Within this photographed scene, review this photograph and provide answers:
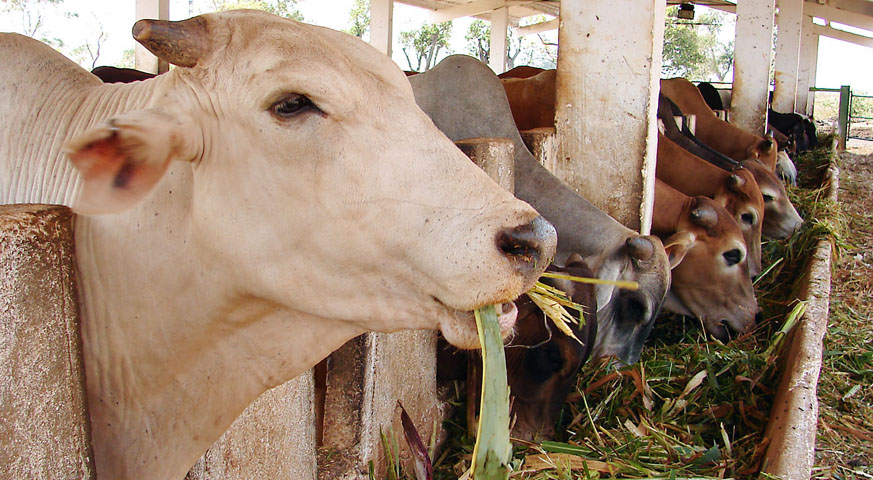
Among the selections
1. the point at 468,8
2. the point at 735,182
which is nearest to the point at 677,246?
the point at 735,182

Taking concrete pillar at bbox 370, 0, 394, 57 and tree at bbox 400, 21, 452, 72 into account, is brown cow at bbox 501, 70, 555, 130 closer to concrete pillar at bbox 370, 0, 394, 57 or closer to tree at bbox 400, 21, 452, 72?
concrete pillar at bbox 370, 0, 394, 57

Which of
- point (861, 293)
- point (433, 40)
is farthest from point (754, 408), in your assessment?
point (433, 40)

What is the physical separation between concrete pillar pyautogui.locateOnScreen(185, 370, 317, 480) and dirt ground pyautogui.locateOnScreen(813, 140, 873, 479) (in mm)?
2263

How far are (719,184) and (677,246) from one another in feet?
6.62

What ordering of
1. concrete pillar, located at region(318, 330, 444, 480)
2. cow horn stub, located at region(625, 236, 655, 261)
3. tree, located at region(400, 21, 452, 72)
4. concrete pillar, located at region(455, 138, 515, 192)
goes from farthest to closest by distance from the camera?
tree, located at region(400, 21, 452, 72) → cow horn stub, located at region(625, 236, 655, 261) → concrete pillar, located at region(455, 138, 515, 192) → concrete pillar, located at region(318, 330, 444, 480)

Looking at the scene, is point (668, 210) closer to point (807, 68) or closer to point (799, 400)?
point (799, 400)

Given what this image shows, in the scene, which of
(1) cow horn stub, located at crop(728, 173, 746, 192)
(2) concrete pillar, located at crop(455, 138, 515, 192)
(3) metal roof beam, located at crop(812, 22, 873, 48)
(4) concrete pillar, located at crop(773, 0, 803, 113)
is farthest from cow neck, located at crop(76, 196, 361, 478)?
(3) metal roof beam, located at crop(812, 22, 873, 48)

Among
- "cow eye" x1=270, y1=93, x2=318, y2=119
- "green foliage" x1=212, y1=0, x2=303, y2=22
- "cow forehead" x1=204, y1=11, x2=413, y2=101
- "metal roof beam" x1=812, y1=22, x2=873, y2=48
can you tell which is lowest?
"cow eye" x1=270, y1=93, x2=318, y2=119

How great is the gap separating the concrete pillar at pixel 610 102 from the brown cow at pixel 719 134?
16.6 ft

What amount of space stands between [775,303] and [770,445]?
275cm

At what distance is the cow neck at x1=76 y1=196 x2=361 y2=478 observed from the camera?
1729mm

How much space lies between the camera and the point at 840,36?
2442 centimetres

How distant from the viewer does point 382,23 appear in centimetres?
1485

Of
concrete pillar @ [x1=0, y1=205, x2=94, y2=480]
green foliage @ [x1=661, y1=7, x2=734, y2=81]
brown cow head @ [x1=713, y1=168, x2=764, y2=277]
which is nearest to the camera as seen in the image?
concrete pillar @ [x1=0, y1=205, x2=94, y2=480]
